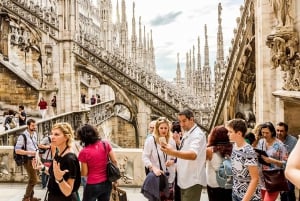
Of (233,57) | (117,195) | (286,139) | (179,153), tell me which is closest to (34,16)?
(233,57)

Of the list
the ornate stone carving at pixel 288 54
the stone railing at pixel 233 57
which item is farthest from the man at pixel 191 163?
the stone railing at pixel 233 57

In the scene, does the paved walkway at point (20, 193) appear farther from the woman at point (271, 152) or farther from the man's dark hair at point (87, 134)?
the man's dark hair at point (87, 134)

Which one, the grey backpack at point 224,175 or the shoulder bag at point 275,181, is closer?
the grey backpack at point 224,175

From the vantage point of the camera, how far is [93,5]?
62.0 meters

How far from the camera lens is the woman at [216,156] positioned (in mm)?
4445

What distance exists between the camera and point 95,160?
4.54 metres

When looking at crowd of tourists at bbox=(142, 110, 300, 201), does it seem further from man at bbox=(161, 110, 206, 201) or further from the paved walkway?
the paved walkway

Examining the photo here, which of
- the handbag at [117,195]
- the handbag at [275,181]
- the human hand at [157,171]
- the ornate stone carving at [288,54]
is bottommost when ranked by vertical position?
the handbag at [117,195]

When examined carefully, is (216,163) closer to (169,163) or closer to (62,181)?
(169,163)

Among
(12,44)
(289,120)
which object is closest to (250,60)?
(289,120)

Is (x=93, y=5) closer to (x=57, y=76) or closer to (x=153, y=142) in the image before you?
(x=57, y=76)

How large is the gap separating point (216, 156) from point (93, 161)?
4.36 ft

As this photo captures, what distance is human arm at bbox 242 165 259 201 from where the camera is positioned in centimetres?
379

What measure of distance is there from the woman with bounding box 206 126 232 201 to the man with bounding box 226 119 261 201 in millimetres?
355
